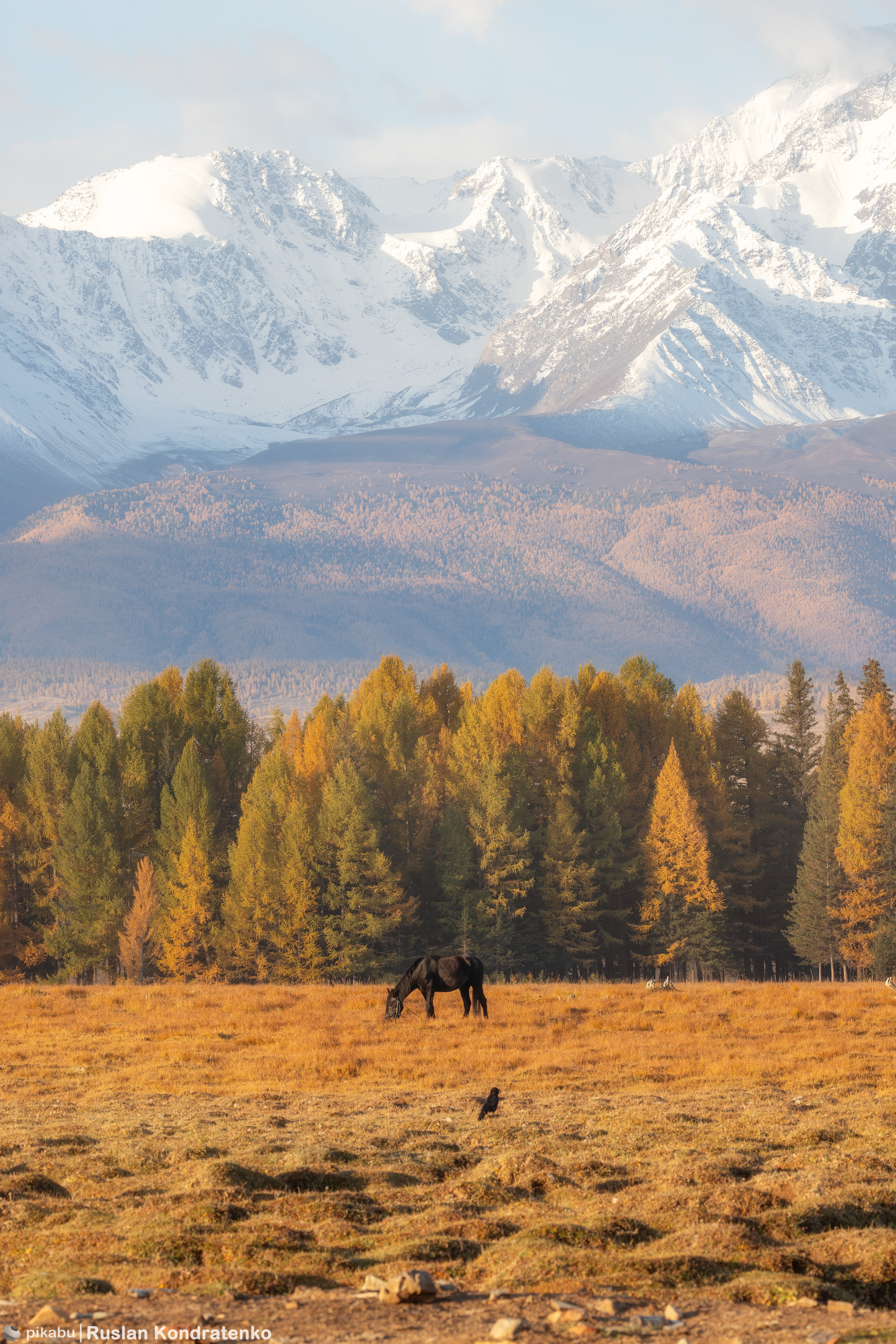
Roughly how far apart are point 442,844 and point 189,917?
15818 millimetres

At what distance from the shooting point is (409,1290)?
12945mm

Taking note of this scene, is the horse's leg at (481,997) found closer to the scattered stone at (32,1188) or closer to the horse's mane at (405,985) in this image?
the horse's mane at (405,985)

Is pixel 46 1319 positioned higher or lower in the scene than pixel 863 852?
lower

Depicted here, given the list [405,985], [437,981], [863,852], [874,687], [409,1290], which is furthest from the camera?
[874,687]

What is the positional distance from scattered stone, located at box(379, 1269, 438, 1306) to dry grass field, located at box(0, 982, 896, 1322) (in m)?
0.88

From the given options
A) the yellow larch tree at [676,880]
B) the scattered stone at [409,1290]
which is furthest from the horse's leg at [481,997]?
the yellow larch tree at [676,880]

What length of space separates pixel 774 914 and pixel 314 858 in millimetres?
32326

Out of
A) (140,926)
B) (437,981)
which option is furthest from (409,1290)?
(140,926)

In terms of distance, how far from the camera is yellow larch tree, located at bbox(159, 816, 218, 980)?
7412cm

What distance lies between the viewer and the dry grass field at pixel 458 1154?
14336 mm

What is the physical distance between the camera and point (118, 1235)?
51.3 ft

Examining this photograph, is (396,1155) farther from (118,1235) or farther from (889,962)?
(889,962)

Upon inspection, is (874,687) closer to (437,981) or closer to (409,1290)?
(437,981)

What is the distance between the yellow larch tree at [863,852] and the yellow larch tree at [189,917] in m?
36.9
